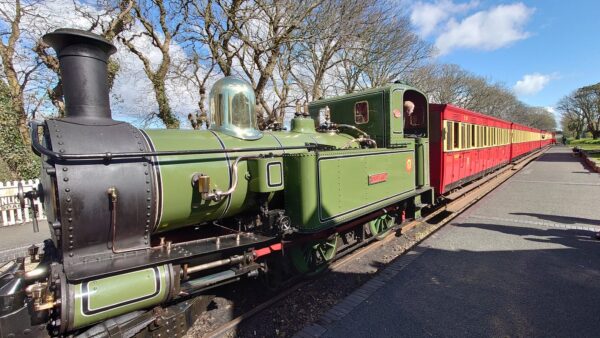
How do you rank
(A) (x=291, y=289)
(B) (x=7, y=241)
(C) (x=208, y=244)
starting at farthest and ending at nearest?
(B) (x=7, y=241) < (A) (x=291, y=289) < (C) (x=208, y=244)

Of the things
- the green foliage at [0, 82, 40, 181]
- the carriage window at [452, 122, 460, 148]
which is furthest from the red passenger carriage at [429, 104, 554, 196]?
the green foliage at [0, 82, 40, 181]

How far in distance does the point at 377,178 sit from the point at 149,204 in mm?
3060

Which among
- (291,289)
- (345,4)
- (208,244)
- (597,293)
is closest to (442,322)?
(291,289)

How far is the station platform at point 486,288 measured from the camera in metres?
3.27

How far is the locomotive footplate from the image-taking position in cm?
240

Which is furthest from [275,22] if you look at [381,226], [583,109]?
[583,109]

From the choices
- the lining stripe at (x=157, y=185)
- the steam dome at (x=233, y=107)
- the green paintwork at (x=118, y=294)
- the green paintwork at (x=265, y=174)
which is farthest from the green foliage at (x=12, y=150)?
the green paintwork at (x=118, y=294)

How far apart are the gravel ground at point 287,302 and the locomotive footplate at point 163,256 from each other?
82cm

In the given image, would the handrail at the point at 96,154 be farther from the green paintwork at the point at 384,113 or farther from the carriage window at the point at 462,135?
the carriage window at the point at 462,135

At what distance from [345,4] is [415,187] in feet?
39.8

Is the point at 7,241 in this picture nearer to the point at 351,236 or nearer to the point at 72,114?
the point at 72,114

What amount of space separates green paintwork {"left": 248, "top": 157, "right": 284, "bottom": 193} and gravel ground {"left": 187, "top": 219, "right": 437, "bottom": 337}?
1.40m

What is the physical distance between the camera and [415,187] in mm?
6035

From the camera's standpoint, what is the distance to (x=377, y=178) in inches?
184
